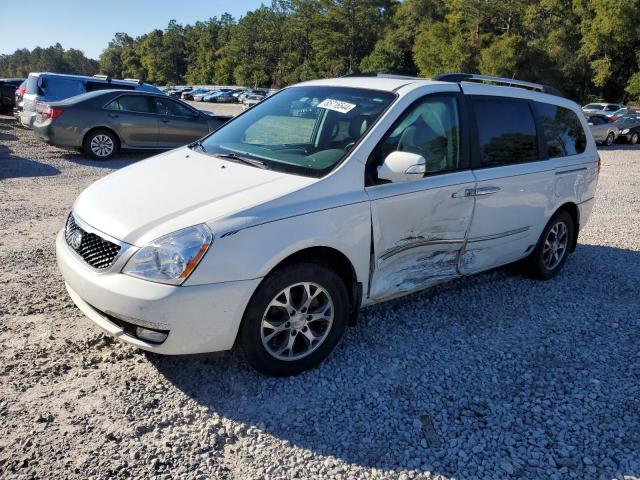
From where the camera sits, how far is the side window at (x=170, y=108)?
12.5 m

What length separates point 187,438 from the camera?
9.12ft

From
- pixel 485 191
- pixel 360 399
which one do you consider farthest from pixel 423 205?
pixel 360 399

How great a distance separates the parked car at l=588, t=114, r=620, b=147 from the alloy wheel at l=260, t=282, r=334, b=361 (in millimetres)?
22501

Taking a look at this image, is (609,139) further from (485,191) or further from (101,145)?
(485,191)

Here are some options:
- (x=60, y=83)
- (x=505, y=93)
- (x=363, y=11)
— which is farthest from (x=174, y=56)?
(x=505, y=93)

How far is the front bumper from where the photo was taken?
9.30 ft

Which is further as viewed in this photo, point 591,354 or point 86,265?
point 591,354

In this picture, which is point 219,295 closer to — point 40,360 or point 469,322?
point 40,360

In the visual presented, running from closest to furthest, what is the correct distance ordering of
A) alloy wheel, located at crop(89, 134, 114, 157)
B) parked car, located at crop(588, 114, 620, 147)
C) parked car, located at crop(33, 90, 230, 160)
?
parked car, located at crop(33, 90, 230, 160)
alloy wheel, located at crop(89, 134, 114, 157)
parked car, located at crop(588, 114, 620, 147)

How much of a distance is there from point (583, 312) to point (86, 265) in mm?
4003

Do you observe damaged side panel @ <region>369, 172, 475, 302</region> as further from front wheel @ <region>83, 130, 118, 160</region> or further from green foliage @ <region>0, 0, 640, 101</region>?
green foliage @ <region>0, 0, 640, 101</region>

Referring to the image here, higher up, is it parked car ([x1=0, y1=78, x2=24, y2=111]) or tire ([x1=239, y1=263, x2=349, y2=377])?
parked car ([x1=0, y1=78, x2=24, y2=111])

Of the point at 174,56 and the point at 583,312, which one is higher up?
the point at 174,56

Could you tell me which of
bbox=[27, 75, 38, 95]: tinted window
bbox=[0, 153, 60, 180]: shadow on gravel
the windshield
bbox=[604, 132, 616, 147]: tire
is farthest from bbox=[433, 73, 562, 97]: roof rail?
bbox=[604, 132, 616, 147]: tire
